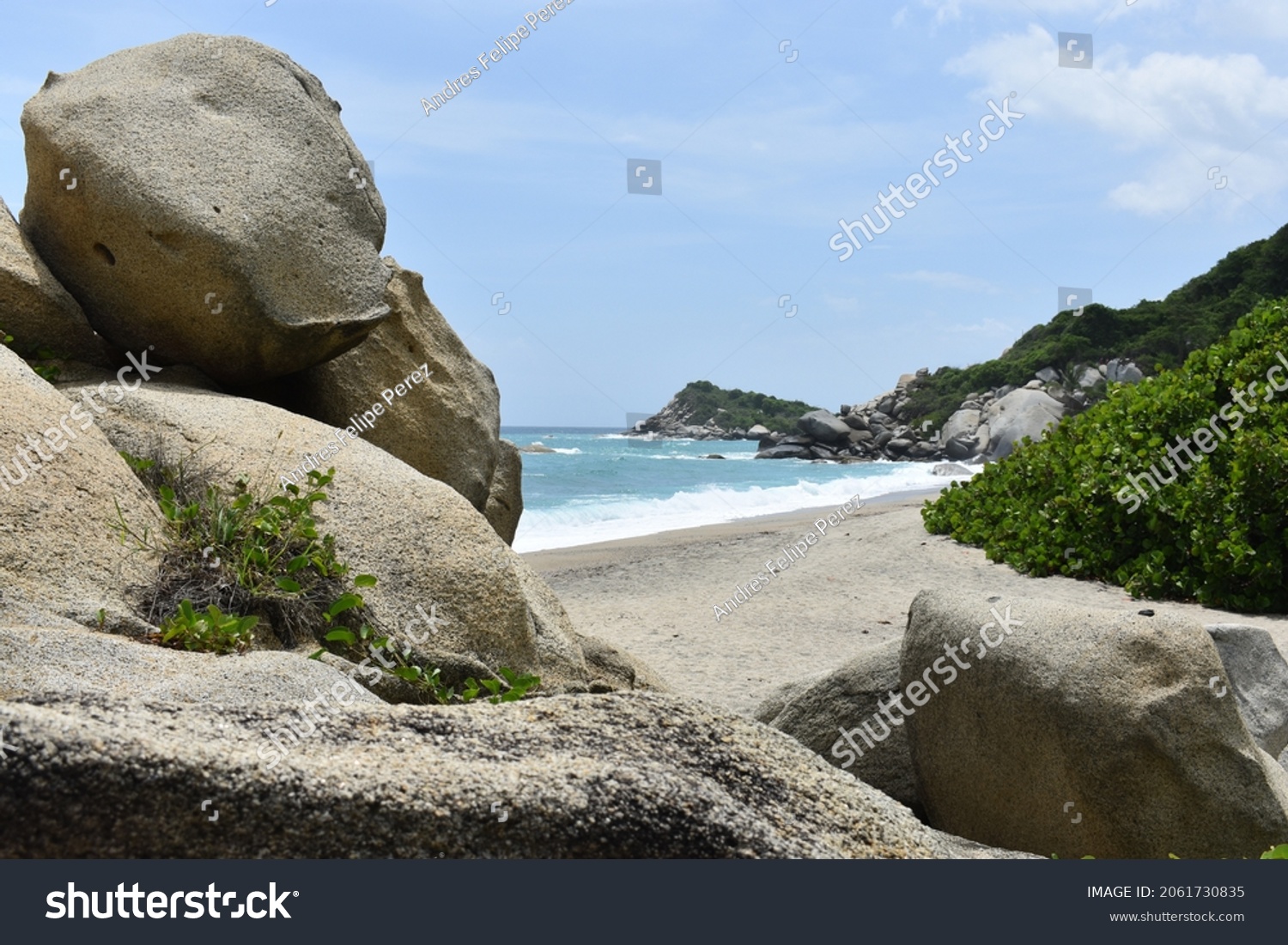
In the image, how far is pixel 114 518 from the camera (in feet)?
13.9

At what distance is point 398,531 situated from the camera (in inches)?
196

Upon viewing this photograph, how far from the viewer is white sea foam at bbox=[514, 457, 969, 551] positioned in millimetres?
22078

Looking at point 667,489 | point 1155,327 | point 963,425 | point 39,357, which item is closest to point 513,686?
point 39,357

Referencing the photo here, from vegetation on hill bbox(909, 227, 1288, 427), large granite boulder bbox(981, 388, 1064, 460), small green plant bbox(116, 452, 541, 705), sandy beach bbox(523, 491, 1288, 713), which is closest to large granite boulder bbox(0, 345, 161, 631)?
small green plant bbox(116, 452, 541, 705)

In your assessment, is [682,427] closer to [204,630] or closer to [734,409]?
[734,409]

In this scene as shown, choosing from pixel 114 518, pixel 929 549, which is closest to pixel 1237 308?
pixel 929 549

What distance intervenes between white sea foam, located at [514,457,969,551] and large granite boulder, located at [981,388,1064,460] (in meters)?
5.51

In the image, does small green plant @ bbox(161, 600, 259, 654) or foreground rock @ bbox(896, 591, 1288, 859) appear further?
foreground rock @ bbox(896, 591, 1288, 859)

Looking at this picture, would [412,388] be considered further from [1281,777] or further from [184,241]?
[1281,777]

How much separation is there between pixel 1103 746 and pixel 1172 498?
758cm

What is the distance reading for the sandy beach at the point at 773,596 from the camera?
8.73 m

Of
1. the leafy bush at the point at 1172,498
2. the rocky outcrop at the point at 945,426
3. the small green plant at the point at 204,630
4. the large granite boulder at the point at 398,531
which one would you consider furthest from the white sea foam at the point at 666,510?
the small green plant at the point at 204,630

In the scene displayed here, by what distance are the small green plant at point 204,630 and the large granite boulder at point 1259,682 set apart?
475 cm

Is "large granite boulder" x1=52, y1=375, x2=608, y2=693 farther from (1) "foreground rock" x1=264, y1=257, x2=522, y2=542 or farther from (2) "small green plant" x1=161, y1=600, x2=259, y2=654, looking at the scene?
(1) "foreground rock" x1=264, y1=257, x2=522, y2=542
